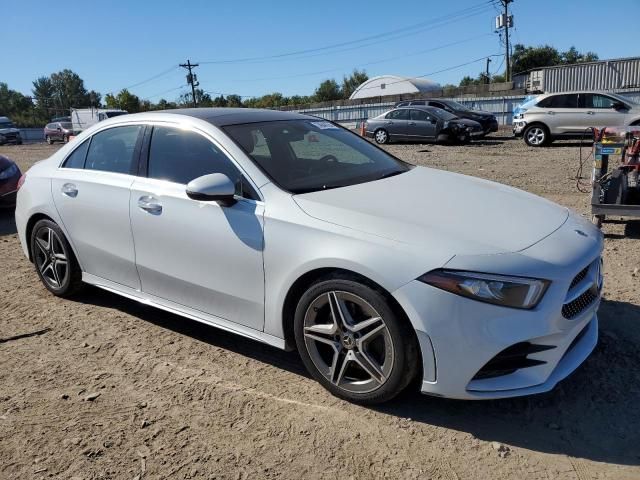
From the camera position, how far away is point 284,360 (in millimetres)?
3537

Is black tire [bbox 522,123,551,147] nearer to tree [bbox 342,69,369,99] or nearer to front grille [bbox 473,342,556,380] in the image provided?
front grille [bbox 473,342,556,380]

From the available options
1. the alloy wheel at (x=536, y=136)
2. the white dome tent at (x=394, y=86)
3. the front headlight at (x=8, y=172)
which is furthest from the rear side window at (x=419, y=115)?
the white dome tent at (x=394, y=86)

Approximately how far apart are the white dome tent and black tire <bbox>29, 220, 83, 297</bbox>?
5627 centimetres

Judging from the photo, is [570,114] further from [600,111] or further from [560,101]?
[600,111]

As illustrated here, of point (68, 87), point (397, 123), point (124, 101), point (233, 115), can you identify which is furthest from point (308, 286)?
point (68, 87)

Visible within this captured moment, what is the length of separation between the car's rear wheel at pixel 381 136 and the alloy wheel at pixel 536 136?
211 inches

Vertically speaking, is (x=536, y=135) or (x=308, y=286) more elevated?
(x=308, y=286)

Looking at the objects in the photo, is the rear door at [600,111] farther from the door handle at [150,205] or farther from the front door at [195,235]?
the door handle at [150,205]

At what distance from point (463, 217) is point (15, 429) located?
2.66 m

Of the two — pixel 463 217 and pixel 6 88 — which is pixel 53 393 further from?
pixel 6 88

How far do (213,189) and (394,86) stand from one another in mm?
59985

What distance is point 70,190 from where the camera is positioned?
4223mm

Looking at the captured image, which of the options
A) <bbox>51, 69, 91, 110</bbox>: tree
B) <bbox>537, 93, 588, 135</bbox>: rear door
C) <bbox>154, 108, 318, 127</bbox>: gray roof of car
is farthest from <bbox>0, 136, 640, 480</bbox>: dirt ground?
<bbox>51, 69, 91, 110</bbox>: tree

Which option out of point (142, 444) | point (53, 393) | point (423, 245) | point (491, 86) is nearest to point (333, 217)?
point (423, 245)
